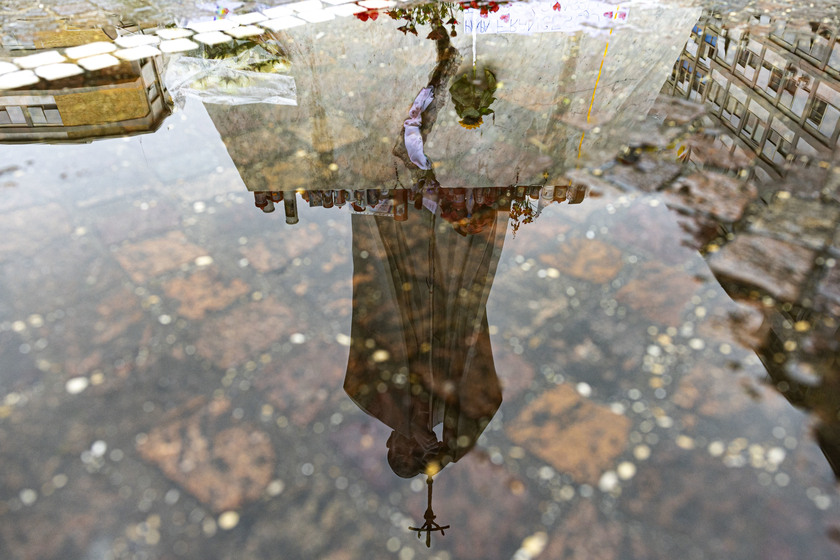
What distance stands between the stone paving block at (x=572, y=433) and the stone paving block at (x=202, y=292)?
203 centimetres

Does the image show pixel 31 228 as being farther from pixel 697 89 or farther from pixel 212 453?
pixel 697 89

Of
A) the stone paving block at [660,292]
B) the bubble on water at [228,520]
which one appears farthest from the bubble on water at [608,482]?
the bubble on water at [228,520]

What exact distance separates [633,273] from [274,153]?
3.38 metres

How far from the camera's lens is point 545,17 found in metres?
8.44

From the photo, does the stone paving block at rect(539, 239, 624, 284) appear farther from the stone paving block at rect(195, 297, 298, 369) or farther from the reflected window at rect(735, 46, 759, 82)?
the reflected window at rect(735, 46, 759, 82)

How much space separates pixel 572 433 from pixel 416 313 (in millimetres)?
1169

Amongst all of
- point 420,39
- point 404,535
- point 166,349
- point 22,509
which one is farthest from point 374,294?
point 420,39

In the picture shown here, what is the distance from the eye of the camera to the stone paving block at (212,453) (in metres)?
2.44

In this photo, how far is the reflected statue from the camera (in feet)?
8.98

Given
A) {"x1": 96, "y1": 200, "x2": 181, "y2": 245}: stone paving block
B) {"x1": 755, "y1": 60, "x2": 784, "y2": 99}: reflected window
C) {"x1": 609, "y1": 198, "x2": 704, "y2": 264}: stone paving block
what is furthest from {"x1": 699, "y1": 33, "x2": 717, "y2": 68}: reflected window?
{"x1": 96, "y1": 200, "x2": 181, "y2": 245}: stone paving block

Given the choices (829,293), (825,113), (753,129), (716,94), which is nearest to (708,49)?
(716,94)

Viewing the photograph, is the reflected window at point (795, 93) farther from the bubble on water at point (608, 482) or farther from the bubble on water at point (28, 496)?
the bubble on water at point (28, 496)

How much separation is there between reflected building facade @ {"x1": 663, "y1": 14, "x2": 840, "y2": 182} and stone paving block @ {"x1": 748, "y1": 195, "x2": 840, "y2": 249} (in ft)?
1.53

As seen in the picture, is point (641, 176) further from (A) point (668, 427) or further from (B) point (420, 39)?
(B) point (420, 39)
